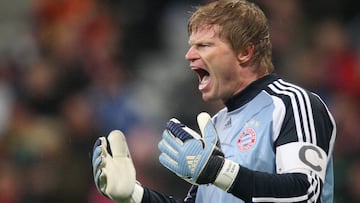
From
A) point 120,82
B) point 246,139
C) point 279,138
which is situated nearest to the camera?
point 279,138

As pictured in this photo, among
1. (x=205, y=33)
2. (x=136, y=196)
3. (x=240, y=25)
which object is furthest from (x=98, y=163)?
(x=240, y=25)

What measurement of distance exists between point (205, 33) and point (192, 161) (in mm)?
697

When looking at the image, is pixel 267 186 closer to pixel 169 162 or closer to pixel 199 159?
pixel 199 159

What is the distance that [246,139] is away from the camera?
4.68 meters

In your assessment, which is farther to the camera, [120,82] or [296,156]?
[120,82]

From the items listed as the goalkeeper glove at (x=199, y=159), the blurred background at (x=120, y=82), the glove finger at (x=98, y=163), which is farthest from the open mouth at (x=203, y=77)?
the blurred background at (x=120, y=82)

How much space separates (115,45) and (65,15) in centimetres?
81

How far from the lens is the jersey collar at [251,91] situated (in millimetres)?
4777

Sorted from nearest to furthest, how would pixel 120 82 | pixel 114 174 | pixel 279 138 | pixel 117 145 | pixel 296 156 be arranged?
1. pixel 296 156
2. pixel 279 138
3. pixel 114 174
4. pixel 117 145
5. pixel 120 82

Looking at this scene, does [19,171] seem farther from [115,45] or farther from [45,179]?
[115,45]

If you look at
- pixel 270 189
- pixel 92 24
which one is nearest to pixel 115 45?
pixel 92 24

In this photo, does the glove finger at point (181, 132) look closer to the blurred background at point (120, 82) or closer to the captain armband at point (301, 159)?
the captain armband at point (301, 159)

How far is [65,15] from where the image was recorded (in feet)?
35.2

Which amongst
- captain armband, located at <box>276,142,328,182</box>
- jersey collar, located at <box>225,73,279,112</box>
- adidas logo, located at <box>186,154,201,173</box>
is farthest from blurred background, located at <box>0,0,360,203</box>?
adidas logo, located at <box>186,154,201,173</box>
